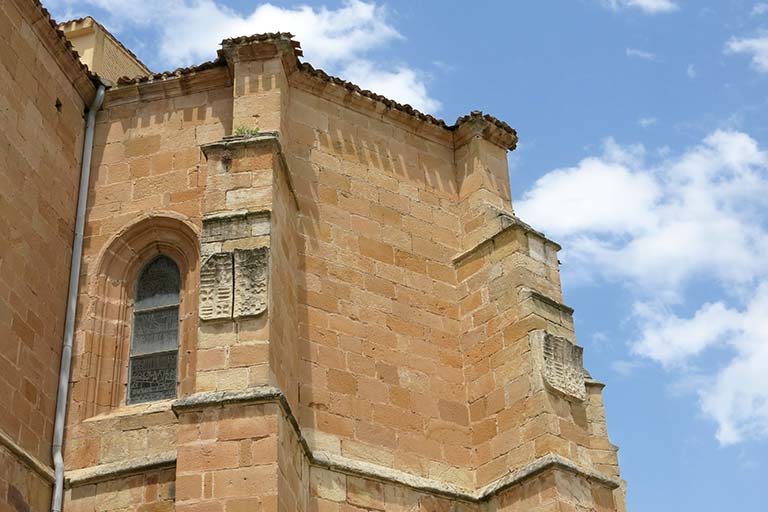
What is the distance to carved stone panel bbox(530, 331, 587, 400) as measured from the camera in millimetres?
12688

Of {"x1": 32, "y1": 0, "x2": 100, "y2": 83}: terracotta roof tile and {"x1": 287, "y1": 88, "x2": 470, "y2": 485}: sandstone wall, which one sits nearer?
{"x1": 287, "y1": 88, "x2": 470, "y2": 485}: sandstone wall

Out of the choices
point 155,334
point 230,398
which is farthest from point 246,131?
point 230,398

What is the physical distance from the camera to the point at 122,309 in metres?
12.9

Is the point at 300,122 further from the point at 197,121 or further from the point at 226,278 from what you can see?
the point at 226,278

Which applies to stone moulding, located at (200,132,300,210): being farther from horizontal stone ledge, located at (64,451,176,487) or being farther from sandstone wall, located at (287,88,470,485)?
horizontal stone ledge, located at (64,451,176,487)

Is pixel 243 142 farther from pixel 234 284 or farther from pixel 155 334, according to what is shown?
pixel 155 334

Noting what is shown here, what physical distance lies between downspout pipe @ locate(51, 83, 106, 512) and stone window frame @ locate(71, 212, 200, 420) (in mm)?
118

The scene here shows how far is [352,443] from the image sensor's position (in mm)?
12227

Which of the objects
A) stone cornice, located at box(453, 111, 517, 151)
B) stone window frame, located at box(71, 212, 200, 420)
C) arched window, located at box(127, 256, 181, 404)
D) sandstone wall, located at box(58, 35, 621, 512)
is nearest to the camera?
sandstone wall, located at box(58, 35, 621, 512)

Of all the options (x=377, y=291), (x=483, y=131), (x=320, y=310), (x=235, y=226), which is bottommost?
(x=320, y=310)

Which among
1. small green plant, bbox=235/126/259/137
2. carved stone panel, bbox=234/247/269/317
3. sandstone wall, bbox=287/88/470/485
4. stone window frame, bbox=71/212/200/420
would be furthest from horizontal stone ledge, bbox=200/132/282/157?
carved stone panel, bbox=234/247/269/317

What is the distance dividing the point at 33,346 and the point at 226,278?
216 cm

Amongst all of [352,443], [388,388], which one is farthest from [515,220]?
[352,443]

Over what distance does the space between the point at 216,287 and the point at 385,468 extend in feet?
8.55
